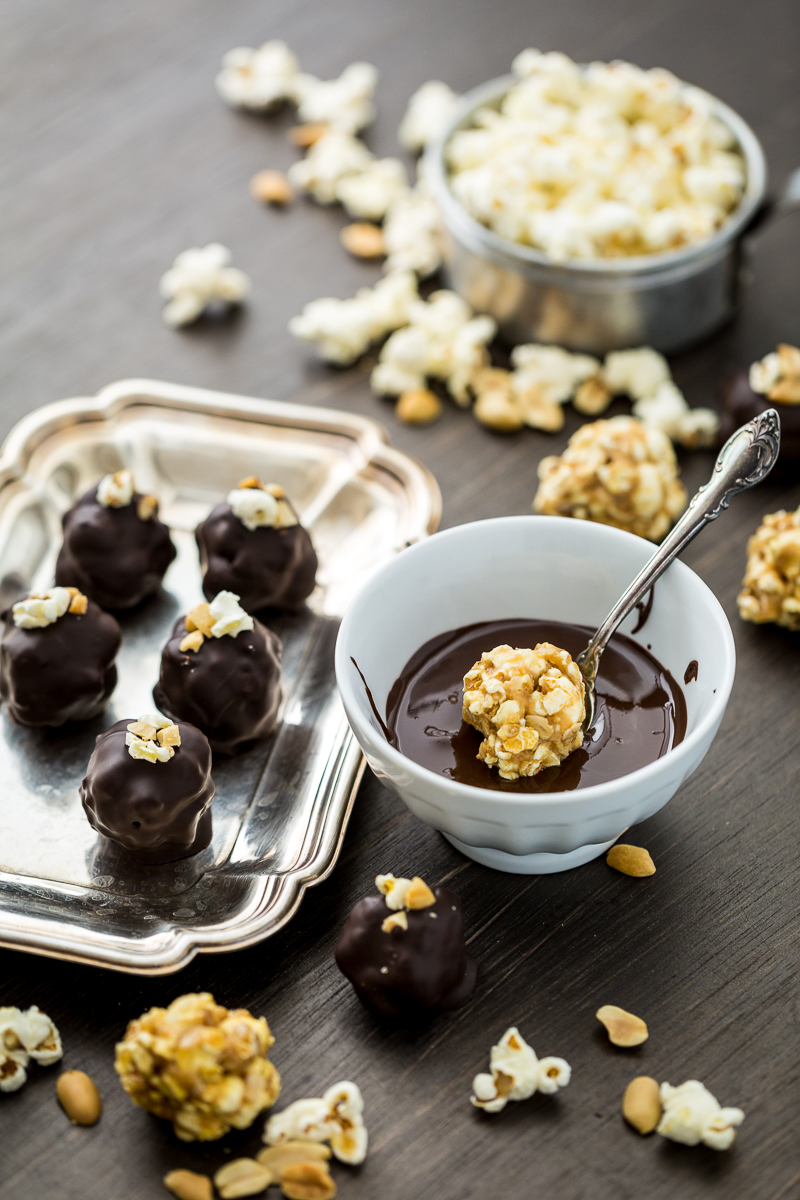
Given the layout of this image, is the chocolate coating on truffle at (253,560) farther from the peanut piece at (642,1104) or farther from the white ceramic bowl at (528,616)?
the peanut piece at (642,1104)

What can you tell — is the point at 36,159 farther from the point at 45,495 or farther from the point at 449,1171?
the point at 449,1171

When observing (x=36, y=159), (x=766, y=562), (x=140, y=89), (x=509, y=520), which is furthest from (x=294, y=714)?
(x=140, y=89)

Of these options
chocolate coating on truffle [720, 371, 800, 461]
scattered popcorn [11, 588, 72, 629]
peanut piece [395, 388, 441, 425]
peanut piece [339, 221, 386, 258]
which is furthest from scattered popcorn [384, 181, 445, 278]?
scattered popcorn [11, 588, 72, 629]

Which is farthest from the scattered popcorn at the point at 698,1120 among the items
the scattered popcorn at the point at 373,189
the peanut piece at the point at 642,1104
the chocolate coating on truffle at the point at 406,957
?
the scattered popcorn at the point at 373,189

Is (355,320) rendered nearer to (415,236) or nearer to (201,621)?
(415,236)

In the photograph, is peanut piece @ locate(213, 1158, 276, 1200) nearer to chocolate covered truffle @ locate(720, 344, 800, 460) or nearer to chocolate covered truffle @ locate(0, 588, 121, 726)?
chocolate covered truffle @ locate(0, 588, 121, 726)
